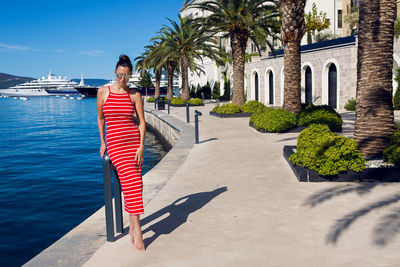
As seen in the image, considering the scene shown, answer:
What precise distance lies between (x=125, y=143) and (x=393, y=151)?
5631 mm

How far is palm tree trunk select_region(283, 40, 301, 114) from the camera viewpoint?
1614 centimetres

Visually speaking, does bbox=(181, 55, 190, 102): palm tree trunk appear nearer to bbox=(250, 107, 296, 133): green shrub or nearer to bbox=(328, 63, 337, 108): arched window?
bbox=(328, 63, 337, 108): arched window

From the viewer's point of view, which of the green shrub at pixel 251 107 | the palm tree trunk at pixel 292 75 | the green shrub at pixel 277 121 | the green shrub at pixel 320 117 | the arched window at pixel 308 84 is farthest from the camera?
the arched window at pixel 308 84

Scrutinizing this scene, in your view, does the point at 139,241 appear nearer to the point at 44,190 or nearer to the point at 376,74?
the point at 376,74

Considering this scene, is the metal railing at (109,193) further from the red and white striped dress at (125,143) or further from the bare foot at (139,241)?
the bare foot at (139,241)

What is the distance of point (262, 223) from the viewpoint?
540cm

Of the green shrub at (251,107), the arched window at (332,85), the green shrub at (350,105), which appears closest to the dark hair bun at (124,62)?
the green shrub at (251,107)

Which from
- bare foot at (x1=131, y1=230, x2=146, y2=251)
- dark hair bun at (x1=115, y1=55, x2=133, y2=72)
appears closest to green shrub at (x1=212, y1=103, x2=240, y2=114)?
dark hair bun at (x1=115, y1=55, x2=133, y2=72)

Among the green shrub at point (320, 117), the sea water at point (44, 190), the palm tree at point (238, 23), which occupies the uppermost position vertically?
the palm tree at point (238, 23)

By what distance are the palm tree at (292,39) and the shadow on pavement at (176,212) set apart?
10142 millimetres

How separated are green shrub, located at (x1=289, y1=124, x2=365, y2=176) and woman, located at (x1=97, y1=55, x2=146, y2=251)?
4247mm

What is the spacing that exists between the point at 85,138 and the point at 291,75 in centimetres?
1801

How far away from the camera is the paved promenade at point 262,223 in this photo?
4.35 m

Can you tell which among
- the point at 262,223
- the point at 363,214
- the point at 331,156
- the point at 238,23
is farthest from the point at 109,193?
the point at 238,23
